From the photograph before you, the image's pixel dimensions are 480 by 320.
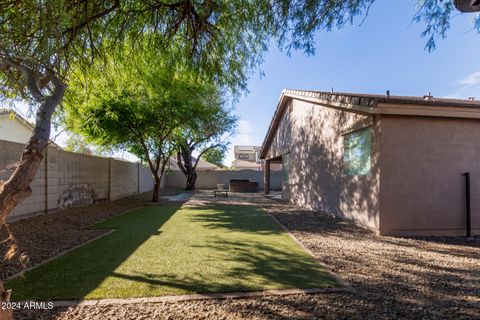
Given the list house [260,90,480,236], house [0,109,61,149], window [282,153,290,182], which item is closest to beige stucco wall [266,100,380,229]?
house [260,90,480,236]

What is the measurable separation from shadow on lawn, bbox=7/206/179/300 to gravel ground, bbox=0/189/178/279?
39 centimetres

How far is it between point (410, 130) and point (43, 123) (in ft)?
24.2

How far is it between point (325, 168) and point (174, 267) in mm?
7255

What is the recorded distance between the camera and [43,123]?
2479 mm

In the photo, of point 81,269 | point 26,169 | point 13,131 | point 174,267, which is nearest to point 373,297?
point 174,267

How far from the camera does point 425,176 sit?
7.26m

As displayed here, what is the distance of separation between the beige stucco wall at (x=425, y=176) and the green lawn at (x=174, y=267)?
2748mm

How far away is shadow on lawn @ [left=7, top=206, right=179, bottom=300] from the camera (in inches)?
149

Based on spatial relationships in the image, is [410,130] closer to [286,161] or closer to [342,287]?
[342,287]

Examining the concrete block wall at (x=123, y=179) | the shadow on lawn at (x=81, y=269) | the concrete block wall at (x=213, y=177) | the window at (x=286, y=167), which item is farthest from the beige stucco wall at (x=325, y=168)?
the concrete block wall at (x=213, y=177)

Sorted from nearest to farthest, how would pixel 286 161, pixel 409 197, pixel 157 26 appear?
1. pixel 157 26
2. pixel 409 197
3. pixel 286 161

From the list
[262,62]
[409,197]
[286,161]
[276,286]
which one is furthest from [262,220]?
[286,161]

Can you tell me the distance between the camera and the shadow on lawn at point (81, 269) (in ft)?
12.4

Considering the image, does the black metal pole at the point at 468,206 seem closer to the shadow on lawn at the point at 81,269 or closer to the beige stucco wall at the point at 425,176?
the beige stucco wall at the point at 425,176
